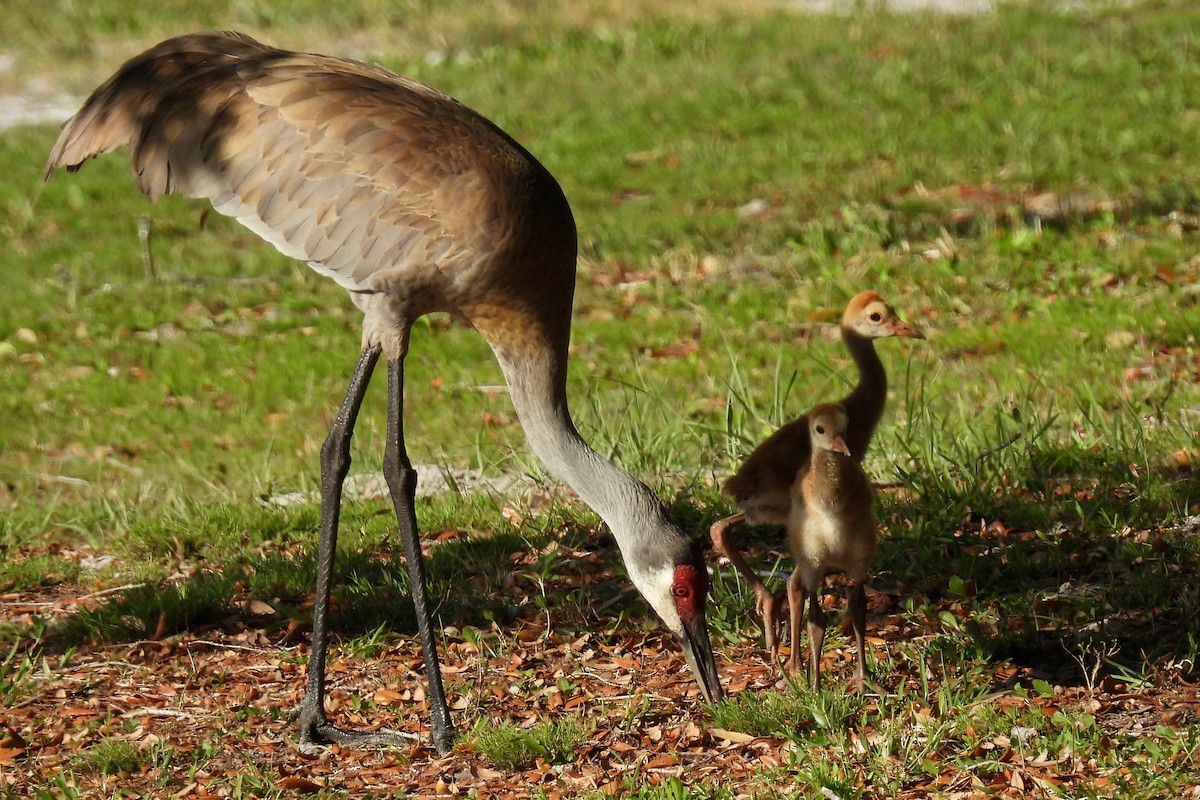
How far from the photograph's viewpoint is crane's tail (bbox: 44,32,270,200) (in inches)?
207

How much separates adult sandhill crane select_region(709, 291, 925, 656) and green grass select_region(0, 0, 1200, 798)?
316mm

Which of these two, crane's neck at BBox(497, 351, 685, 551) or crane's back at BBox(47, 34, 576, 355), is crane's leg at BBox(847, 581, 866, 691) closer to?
crane's neck at BBox(497, 351, 685, 551)

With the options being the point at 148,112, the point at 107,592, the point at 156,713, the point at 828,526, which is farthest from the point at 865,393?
the point at 107,592

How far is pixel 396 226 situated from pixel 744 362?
337 cm

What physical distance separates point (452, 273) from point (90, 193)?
837 centimetres

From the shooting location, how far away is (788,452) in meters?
4.69

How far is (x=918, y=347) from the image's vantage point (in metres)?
7.91

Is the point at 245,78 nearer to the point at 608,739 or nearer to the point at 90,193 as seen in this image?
the point at 608,739

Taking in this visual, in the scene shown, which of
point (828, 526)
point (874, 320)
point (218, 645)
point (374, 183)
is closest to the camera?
point (828, 526)

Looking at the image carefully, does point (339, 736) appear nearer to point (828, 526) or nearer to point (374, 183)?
point (828, 526)

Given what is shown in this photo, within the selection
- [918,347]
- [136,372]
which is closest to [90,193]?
[136,372]

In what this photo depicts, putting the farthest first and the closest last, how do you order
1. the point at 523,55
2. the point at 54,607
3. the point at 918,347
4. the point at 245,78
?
the point at 523,55 → the point at 918,347 → the point at 54,607 → the point at 245,78

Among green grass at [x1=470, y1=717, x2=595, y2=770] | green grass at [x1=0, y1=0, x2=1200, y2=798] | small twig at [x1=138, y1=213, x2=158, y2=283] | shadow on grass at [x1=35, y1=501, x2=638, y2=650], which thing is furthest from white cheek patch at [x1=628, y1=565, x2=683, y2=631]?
small twig at [x1=138, y1=213, x2=158, y2=283]

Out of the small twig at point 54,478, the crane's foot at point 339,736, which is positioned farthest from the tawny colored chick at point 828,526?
the small twig at point 54,478
